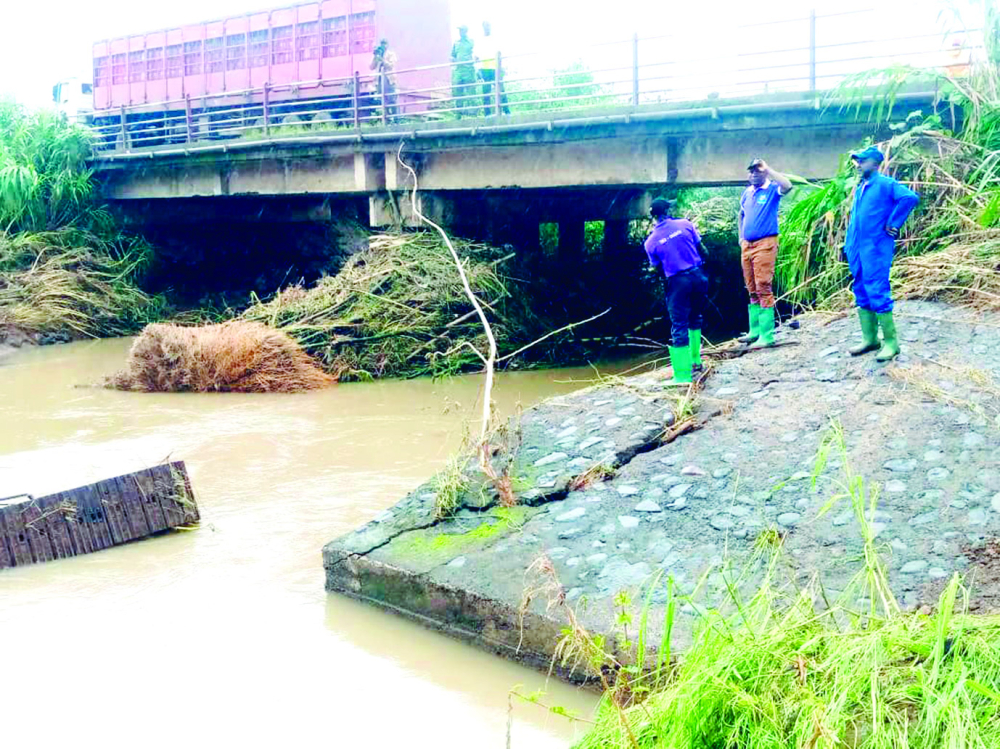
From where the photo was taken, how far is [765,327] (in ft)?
25.8

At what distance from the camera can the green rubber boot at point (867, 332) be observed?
22.4ft

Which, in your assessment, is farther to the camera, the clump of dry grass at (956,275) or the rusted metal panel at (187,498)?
the clump of dry grass at (956,275)

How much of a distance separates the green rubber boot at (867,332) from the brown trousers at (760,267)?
1134 mm

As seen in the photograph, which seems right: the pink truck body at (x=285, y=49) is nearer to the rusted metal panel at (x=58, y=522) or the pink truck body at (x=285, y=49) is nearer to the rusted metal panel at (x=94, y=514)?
the rusted metal panel at (x=94, y=514)

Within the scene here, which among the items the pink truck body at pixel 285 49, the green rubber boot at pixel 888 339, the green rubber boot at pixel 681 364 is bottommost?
the green rubber boot at pixel 681 364

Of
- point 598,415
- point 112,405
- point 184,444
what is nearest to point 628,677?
point 598,415

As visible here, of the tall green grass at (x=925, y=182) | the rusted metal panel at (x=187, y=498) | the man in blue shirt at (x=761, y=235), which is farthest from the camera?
the tall green grass at (x=925, y=182)

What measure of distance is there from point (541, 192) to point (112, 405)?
7263 millimetres

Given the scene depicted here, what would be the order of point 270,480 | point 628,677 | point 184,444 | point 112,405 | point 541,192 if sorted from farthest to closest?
point 541,192 → point 112,405 → point 184,444 → point 270,480 → point 628,677

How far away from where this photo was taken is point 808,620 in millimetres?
3846

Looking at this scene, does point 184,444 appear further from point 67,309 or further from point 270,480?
point 67,309

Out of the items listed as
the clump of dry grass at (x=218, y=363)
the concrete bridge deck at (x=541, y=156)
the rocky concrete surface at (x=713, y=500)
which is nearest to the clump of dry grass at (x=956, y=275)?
the rocky concrete surface at (x=713, y=500)

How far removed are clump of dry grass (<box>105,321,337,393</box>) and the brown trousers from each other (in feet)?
20.7

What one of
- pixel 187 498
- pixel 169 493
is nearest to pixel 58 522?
pixel 169 493
